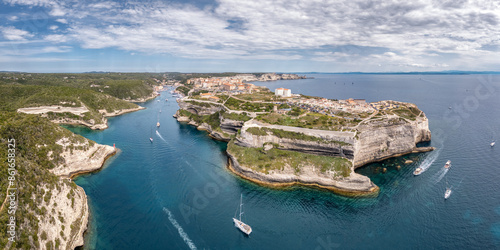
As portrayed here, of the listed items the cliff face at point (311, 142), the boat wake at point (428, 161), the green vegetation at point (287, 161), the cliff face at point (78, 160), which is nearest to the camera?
the cliff face at point (78, 160)

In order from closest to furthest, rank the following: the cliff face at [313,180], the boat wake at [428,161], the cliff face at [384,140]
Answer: the cliff face at [313,180], the boat wake at [428,161], the cliff face at [384,140]

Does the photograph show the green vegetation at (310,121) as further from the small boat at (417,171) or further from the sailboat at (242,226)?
the sailboat at (242,226)

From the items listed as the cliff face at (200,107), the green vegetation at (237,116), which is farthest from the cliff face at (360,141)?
the cliff face at (200,107)

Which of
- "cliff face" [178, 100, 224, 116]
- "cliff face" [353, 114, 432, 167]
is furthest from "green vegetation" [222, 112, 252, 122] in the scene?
"cliff face" [353, 114, 432, 167]

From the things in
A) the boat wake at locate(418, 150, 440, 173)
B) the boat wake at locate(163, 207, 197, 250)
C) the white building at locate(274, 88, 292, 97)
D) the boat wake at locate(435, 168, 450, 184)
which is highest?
the white building at locate(274, 88, 292, 97)

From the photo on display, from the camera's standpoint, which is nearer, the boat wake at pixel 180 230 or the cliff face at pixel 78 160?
the boat wake at pixel 180 230

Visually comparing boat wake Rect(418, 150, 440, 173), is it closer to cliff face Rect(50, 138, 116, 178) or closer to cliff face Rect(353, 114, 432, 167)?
cliff face Rect(353, 114, 432, 167)

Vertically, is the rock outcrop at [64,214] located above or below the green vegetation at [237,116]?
below

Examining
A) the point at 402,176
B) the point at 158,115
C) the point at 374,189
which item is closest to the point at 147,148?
the point at 158,115

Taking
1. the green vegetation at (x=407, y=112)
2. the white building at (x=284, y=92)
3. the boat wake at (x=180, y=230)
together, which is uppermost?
the white building at (x=284, y=92)
